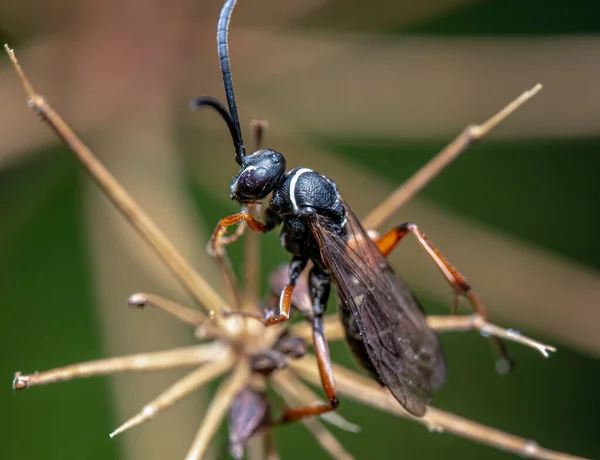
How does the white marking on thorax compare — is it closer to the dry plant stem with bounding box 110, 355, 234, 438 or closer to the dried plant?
the dried plant

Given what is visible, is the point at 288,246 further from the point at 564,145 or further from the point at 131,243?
the point at 564,145

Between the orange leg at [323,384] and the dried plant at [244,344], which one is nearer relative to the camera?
the dried plant at [244,344]

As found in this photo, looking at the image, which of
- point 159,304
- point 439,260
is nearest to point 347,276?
point 439,260

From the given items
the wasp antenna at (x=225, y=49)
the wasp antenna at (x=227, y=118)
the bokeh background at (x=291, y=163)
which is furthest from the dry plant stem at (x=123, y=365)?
the bokeh background at (x=291, y=163)

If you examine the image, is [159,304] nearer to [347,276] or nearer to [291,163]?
[347,276]

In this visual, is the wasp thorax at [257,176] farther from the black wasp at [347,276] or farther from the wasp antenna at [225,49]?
the wasp antenna at [225,49]

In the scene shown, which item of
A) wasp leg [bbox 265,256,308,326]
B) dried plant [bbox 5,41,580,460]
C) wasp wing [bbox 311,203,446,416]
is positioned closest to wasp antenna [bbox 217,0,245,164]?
dried plant [bbox 5,41,580,460]
